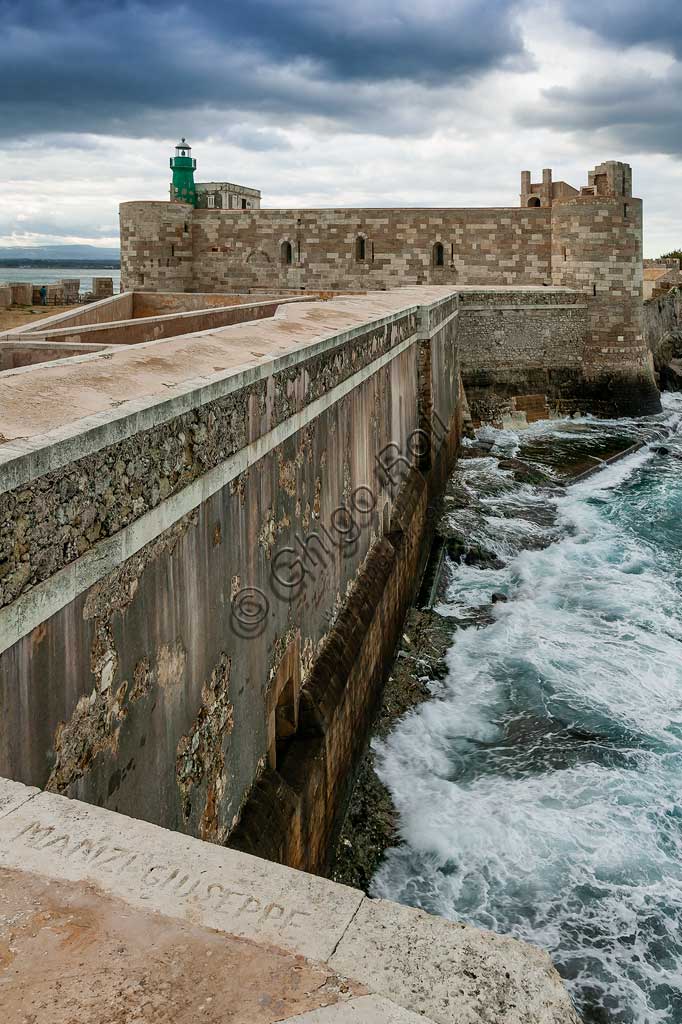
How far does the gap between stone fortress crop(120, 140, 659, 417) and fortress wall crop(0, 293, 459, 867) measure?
58.5 ft

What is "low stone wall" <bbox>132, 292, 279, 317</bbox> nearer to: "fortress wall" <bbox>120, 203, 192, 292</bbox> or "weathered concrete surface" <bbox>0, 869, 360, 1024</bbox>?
"fortress wall" <bbox>120, 203, 192, 292</bbox>

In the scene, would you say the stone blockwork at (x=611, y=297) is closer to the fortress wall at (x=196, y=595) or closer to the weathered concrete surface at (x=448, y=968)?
the fortress wall at (x=196, y=595)

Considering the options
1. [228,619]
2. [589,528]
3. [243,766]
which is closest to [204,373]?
[228,619]

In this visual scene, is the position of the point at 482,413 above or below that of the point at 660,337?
below

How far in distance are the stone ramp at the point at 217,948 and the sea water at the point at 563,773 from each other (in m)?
4.32

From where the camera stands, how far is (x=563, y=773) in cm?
802

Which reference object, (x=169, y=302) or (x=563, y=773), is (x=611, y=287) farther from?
(x=563, y=773)

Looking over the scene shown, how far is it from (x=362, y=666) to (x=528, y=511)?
9.46 m

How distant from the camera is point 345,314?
10.9 meters

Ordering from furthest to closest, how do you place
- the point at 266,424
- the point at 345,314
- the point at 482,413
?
the point at 482,413
the point at 345,314
the point at 266,424

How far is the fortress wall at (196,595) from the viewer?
279 cm

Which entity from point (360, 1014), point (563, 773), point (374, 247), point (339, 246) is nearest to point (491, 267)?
point (374, 247)

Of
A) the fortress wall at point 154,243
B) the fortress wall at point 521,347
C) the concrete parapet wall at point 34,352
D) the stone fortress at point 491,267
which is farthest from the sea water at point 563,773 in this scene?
the fortress wall at point 154,243

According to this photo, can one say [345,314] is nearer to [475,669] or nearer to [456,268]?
[475,669]
